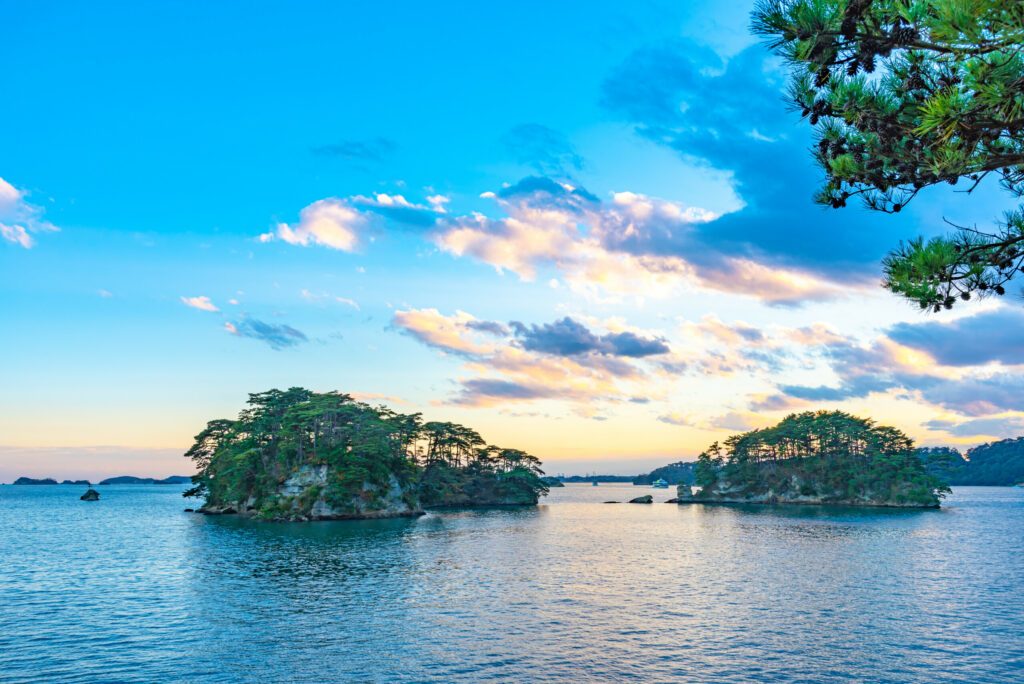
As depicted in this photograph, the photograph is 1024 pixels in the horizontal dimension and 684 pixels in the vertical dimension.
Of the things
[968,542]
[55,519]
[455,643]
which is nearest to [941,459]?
[968,542]

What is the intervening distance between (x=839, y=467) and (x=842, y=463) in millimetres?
1681

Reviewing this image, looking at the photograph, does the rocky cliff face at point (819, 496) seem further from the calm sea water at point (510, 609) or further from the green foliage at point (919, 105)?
the green foliage at point (919, 105)

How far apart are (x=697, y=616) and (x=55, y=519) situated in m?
158

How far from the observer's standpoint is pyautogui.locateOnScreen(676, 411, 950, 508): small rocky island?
167750mm

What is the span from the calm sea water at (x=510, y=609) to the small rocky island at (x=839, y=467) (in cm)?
8376

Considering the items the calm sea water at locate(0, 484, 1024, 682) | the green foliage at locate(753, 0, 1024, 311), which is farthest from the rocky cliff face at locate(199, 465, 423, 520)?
the green foliage at locate(753, 0, 1024, 311)

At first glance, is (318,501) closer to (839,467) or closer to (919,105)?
(919,105)

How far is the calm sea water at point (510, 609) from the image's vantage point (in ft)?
109

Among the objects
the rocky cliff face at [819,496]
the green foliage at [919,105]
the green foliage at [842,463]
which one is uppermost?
the green foliage at [919,105]

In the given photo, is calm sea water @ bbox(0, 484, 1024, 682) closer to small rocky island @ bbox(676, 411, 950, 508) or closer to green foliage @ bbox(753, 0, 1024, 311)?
green foliage @ bbox(753, 0, 1024, 311)

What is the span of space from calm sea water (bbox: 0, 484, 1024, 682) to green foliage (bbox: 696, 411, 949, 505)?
83.8 m

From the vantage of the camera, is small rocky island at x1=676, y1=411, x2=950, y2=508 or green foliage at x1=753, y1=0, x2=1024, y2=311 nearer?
green foliage at x1=753, y1=0, x2=1024, y2=311

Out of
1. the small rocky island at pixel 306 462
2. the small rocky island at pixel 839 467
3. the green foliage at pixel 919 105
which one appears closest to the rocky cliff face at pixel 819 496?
the small rocky island at pixel 839 467

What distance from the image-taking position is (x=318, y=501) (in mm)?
117375
